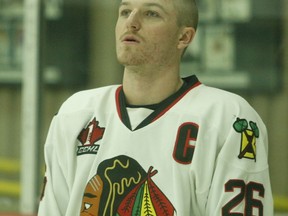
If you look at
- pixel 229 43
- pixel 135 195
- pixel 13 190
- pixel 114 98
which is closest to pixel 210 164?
pixel 135 195

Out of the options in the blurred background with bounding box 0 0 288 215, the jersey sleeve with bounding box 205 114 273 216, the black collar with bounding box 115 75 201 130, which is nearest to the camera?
Result: the jersey sleeve with bounding box 205 114 273 216

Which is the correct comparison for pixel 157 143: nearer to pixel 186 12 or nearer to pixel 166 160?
pixel 166 160

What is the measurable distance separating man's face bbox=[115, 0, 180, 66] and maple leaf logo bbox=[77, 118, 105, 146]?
0.21 metres

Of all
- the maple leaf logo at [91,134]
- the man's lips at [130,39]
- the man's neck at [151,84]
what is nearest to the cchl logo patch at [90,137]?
the maple leaf logo at [91,134]

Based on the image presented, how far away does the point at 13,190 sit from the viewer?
464cm

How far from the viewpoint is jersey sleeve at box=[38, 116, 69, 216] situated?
91.6 inches

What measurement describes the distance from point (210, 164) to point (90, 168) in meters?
0.35

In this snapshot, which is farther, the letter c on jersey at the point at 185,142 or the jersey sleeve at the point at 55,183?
the jersey sleeve at the point at 55,183

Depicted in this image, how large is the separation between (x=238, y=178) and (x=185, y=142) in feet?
0.57

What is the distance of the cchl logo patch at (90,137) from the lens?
2268 millimetres

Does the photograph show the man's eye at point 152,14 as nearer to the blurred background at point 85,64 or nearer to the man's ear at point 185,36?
the man's ear at point 185,36

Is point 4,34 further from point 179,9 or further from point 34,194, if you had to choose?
point 179,9

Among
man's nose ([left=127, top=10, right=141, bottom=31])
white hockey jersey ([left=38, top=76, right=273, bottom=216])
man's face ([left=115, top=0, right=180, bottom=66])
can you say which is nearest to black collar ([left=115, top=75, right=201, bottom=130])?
white hockey jersey ([left=38, top=76, right=273, bottom=216])

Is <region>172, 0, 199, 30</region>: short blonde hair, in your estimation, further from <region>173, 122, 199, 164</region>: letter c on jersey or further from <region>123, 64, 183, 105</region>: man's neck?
<region>173, 122, 199, 164</region>: letter c on jersey
